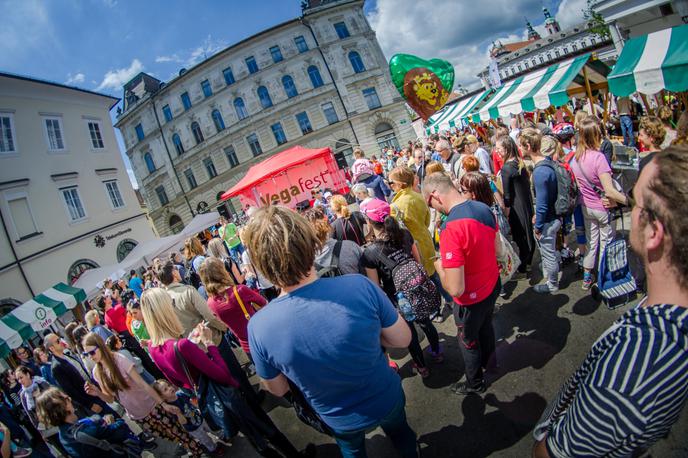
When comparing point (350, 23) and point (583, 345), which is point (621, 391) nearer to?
point (583, 345)

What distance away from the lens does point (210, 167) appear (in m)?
30.8

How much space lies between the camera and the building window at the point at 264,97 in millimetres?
29016

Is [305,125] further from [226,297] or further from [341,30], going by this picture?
[226,297]

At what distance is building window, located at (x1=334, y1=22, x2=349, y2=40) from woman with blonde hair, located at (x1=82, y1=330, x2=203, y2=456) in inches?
1260

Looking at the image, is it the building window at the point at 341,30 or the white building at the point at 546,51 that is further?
the white building at the point at 546,51

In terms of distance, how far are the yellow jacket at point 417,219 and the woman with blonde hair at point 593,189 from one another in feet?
5.48

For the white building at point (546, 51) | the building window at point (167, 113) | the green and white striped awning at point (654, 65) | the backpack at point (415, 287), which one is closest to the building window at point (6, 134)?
the building window at point (167, 113)

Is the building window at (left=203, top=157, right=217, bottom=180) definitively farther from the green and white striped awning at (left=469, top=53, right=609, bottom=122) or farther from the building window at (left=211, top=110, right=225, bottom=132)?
the green and white striped awning at (left=469, top=53, right=609, bottom=122)

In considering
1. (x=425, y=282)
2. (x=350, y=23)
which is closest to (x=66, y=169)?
(x=425, y=282)

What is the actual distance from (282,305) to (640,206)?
1.38 metres

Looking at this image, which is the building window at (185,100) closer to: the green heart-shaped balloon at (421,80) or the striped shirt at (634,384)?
the green heart-shaped balloon at (421,80)

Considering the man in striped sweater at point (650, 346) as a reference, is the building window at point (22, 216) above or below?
above

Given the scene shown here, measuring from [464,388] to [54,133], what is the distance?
2279 cm

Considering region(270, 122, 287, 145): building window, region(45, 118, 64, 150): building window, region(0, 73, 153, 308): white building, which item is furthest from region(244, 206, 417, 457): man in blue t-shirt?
region(270, 122, 287, 145): building window
